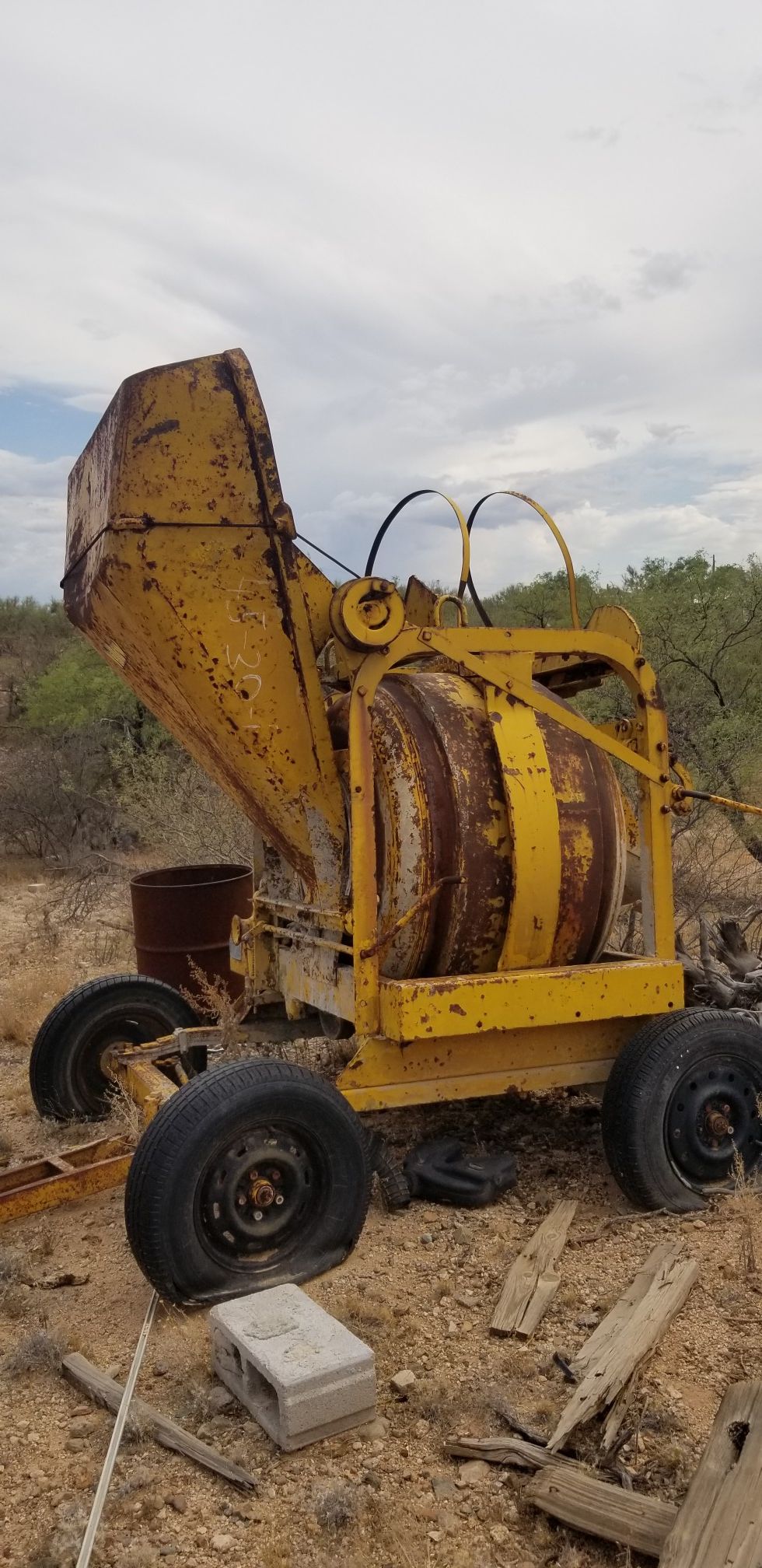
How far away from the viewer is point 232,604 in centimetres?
432

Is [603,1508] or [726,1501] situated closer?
[726,1501]

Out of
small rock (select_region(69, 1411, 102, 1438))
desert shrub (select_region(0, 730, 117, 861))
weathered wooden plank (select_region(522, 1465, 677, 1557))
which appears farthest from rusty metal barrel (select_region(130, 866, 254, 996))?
desert shrub (select_region(0, 730, 117, 861))

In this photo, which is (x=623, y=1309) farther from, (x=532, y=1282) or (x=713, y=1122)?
(x=713, y=1122)

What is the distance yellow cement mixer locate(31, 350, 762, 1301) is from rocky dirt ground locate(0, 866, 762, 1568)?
0.34 metres

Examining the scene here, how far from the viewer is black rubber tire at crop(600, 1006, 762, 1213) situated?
437cm

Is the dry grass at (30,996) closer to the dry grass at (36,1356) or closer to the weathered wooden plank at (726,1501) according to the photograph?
the dry grass at (36,1356)

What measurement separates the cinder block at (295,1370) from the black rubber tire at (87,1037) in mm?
2423

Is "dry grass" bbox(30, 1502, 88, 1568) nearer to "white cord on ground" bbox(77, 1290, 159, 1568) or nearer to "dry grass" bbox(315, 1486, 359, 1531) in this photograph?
"white cord on ground" bbox(77, 1290, 159, 1568)

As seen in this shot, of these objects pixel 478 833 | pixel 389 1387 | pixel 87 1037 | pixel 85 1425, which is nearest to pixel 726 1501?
pixel 389 1387

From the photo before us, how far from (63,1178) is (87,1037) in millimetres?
1350

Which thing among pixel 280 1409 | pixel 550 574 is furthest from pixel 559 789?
pixel 550 574

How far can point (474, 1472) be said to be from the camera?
284 centimetres

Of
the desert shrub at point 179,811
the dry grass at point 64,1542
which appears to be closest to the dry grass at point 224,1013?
the dry grass at point 64,1542

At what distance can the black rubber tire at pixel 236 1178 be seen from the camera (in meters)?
3.54
